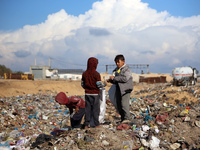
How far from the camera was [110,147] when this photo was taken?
3305 millimetres

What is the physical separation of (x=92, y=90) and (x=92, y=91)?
0.02 m

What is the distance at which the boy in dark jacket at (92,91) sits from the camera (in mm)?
3893

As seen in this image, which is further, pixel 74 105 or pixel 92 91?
pixel 74 105

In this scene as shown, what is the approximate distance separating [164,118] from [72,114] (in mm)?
2263

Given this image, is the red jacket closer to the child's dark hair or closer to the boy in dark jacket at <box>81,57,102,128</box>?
the boy in dark jacket at <box>81,57,102,128</box>

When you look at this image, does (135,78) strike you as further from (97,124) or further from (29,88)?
(97,124)

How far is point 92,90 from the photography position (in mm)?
3902

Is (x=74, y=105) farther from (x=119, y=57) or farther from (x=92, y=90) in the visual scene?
(x=119, y=57)

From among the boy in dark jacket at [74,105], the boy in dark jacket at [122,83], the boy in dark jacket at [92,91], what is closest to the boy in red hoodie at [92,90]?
the boy in dark jacket at [92,91]

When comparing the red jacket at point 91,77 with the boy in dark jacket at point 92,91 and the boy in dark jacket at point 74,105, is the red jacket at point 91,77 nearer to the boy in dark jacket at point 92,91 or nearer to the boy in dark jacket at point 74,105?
the boy in dark jacket at point 92,91

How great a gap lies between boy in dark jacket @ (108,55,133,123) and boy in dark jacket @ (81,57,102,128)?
47 cm

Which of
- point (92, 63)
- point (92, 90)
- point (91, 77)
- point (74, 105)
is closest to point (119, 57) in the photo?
point (92, 63)

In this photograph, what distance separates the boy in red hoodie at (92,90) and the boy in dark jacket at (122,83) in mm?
466

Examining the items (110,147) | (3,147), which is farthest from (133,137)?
(3,147)
